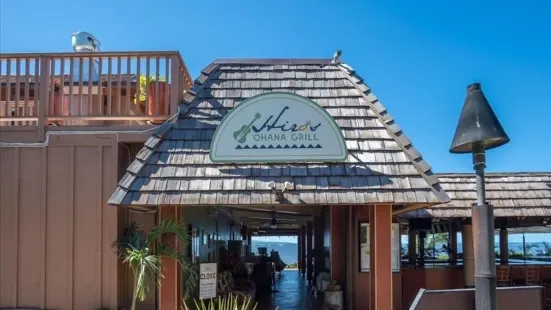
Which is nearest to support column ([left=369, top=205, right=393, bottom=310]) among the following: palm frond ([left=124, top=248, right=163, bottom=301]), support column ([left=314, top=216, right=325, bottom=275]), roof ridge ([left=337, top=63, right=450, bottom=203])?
roof ridge ([left=337, top=63, right=450, bottom=203])

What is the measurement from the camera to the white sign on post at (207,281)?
920 cm

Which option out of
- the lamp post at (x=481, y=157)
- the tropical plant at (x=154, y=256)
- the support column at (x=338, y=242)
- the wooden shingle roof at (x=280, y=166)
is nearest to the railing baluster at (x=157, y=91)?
the wooden shingle roof at (x=280, y=166)

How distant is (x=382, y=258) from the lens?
8055 mm

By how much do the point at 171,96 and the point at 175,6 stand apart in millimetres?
3160

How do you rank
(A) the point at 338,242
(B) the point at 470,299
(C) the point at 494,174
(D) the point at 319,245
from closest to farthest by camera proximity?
(B) the point at 470,299 < (C) the point at 494,174 < (A) the point at 338,242 < (D) the point at 319,245

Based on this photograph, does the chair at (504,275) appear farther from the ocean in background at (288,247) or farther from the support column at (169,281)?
the support column at (169,281)

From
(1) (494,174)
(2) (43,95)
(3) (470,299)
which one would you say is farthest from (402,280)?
(2) (43,95)

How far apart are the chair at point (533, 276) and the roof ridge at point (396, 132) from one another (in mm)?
5911

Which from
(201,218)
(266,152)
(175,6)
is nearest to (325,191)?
(266,152)

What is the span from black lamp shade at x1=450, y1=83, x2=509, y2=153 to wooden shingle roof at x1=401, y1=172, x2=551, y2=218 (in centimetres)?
656

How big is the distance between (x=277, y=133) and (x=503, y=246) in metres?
8.08

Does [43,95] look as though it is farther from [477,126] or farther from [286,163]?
[477,126]

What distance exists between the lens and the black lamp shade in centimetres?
464

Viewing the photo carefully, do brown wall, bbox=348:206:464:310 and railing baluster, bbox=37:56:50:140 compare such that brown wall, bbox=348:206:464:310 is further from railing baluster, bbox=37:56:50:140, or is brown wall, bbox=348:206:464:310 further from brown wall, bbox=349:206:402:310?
railing baluster, bbox=37:56:50:140
